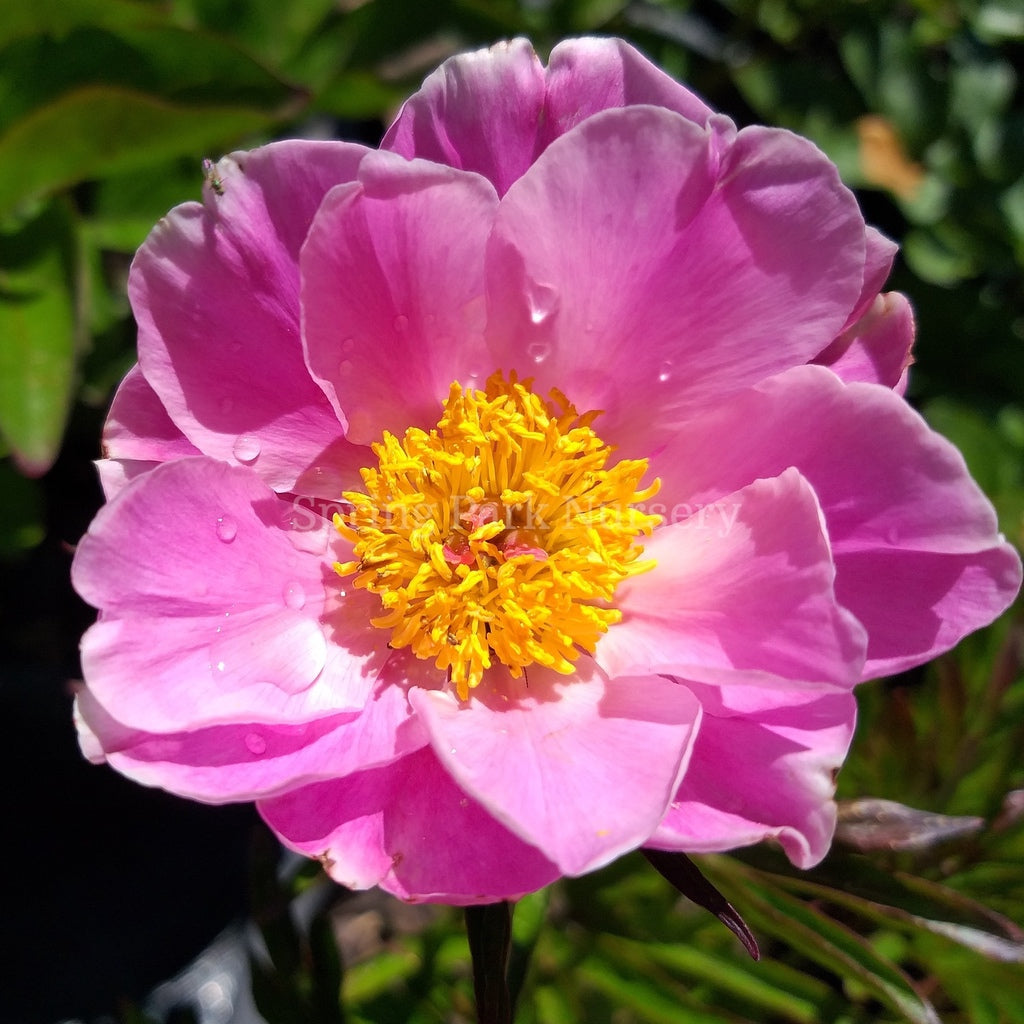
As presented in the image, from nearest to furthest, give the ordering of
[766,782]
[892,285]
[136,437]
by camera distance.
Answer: [766,782]
[136,437]
[892,285]

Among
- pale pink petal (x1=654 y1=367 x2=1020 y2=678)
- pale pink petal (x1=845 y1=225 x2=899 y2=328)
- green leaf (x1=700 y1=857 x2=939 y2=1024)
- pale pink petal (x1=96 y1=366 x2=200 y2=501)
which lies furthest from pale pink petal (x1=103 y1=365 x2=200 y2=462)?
green leaf (x1=700 y1=857 x2=939 y2=1024)

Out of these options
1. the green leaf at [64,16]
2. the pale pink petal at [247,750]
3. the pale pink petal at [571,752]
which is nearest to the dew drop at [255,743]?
the pale pink petal at [247,750]

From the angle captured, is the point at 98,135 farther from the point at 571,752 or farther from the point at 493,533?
the point at 571,752

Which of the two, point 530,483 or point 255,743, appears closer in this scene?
point 255,743

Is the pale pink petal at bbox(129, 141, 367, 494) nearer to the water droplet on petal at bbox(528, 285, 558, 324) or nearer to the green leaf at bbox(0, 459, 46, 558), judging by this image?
the water droplet on petal at bbox(528, 285, 558, 324)

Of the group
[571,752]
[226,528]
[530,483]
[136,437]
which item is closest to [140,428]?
[136,437]

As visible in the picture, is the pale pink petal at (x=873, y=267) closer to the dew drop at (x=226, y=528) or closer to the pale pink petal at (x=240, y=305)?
the pale pink petal at (x=240, y=305)

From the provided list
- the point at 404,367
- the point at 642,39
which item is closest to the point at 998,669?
the point at 404,367
